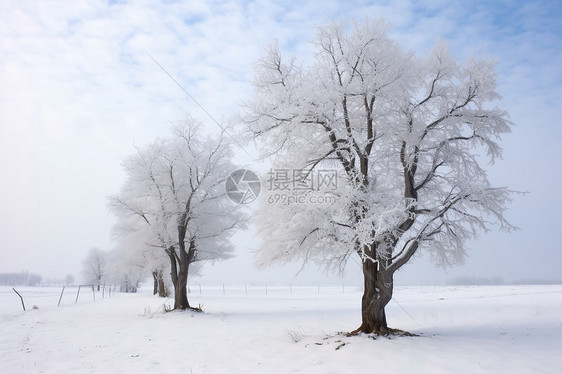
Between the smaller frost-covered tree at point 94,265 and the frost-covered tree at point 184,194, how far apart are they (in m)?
57.4

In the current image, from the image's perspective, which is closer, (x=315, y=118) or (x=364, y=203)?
(x=364, y=203)

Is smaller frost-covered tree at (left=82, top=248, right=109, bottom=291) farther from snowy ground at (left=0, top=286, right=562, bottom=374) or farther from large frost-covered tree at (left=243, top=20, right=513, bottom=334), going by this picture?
large frost-covered tree at (left=243, top=20, right=513, bottom=334)

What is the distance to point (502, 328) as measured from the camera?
11406 mm

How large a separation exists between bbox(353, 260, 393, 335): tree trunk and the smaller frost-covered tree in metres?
70.5

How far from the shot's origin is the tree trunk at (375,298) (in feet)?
33.0

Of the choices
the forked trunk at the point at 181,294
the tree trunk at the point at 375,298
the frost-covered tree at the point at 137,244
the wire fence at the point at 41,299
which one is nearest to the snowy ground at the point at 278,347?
the tree trunk at the point at 375,298

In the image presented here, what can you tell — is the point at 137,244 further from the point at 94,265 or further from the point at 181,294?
the point at 94,265

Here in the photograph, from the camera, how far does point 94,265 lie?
72688mm

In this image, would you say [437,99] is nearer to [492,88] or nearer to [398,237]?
[492,88]

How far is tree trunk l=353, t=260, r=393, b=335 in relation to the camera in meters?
10.1

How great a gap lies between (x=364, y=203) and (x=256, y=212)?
3222 mm

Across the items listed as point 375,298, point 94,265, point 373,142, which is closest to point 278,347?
point 375,298

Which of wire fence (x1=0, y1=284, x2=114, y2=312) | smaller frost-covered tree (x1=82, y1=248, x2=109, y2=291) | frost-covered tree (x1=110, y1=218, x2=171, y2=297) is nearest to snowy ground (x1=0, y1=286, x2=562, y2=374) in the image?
frost-covered tree (x1=110, y1=218, x2=171, y2=297)

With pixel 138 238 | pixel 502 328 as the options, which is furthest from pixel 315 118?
pixel 138 238
